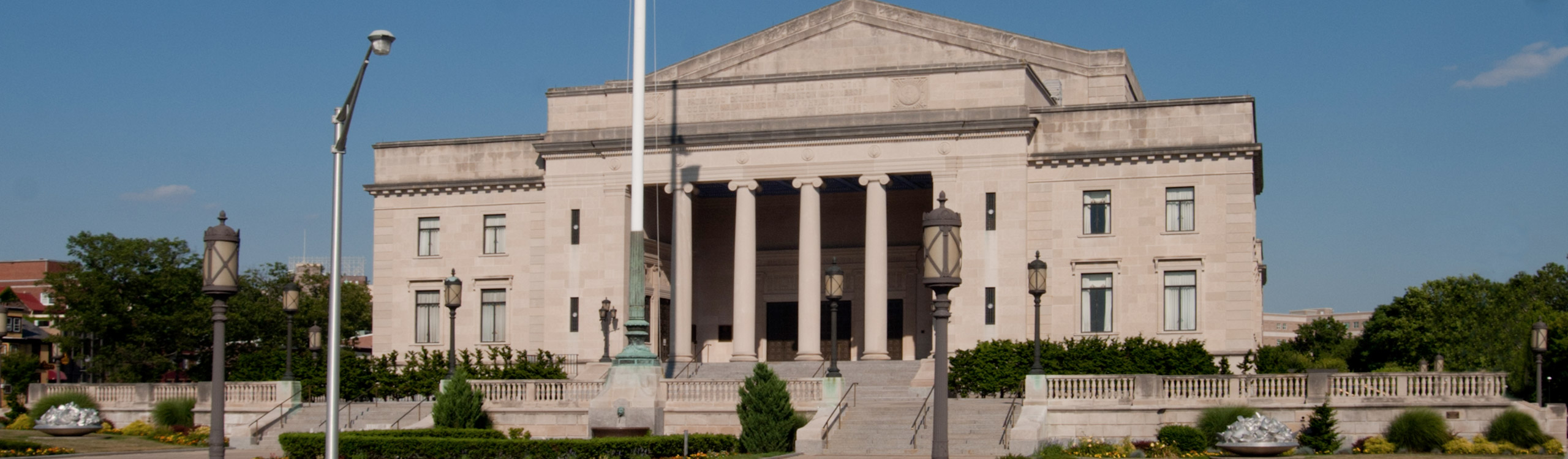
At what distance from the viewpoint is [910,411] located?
35500 millimetres

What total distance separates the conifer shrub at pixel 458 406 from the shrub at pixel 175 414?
9.19 m

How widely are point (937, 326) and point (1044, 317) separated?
27.3m

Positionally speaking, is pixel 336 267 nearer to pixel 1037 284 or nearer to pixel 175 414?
pixel 1037 284

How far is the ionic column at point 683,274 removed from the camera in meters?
48.5

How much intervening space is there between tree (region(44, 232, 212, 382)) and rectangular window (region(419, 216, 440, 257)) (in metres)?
24.0

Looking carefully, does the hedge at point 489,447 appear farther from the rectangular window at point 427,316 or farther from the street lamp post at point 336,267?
the rectangular window at point 427,316

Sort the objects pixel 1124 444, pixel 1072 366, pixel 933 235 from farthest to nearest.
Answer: pixel 1072 366 → pixel 1124 444 → pixel 933 235

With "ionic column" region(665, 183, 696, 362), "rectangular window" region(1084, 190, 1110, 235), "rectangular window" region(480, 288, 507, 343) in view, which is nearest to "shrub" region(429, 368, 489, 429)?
"ionic column" region(665, 183, 696, 362)

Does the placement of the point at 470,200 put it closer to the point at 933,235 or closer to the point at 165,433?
the point at 165,433

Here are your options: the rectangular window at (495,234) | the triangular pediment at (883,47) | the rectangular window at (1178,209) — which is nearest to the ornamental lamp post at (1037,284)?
the rectangular window at (1178,209)

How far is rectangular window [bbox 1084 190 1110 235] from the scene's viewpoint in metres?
46.6

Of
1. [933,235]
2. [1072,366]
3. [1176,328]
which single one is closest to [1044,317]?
[1176,328]

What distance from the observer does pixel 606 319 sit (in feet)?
155

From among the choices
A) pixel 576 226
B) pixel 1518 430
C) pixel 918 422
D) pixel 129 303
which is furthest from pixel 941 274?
pixel 129 303
